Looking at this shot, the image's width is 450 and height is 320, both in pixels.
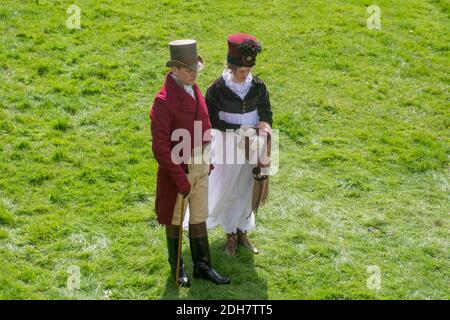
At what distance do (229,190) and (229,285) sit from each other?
2.89ft

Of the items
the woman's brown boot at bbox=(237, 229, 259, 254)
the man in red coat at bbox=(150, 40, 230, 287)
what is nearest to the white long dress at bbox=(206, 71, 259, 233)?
the woman's brown boot at bbox=(237, 229, 259, 254)

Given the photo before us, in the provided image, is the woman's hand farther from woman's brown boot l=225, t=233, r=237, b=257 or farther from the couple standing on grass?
woman's brown boot l=225, t=233, r=237, b=257

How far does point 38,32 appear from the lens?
11.0 meters

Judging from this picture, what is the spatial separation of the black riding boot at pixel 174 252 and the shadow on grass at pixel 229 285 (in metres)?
0.06

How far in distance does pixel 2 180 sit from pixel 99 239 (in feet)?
4.94

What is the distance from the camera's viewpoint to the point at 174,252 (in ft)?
21.4

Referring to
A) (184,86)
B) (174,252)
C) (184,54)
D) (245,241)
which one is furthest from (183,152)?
(245,241)

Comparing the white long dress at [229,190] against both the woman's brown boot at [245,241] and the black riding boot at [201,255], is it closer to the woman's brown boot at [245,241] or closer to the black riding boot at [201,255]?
the woman's brown boot at [245,241]

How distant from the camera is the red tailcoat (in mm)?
6039

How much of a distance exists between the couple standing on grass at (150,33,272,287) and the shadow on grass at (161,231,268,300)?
7 centimetres
